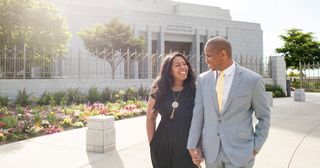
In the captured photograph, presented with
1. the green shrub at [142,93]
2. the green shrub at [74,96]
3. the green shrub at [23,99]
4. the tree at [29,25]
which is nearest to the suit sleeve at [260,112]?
the green shrub at [74,96]

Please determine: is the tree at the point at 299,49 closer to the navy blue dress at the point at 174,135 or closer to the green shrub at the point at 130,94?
the green shrub at the point at 130,94

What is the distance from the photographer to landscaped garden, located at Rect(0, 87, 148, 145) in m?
8.49

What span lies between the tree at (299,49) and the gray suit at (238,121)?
43.7 meters

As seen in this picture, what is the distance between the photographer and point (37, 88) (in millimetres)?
15266

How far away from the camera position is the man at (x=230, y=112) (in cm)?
258

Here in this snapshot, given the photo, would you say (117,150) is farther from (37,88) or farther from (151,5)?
(151,5)

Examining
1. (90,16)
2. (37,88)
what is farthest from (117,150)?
(90,16)

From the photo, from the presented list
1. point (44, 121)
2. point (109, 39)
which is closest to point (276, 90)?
point (109, 39)

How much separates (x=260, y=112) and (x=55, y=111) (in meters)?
10.3

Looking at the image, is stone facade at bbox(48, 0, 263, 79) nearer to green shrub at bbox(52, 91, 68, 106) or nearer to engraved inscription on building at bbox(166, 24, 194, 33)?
engraved inscription on building at bbox(166, 24, 194, 33)

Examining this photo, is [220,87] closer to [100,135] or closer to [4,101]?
[100,135]

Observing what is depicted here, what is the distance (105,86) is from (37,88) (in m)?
3.75

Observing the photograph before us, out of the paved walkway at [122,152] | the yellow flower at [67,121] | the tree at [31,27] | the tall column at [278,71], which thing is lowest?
the paved walkway at [122,152]

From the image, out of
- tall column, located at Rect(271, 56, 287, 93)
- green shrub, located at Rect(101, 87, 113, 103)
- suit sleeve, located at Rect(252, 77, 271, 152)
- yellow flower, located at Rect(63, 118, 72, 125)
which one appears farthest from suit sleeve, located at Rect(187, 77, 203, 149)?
tall column, located at Rect(271, 56, 287, 93)
